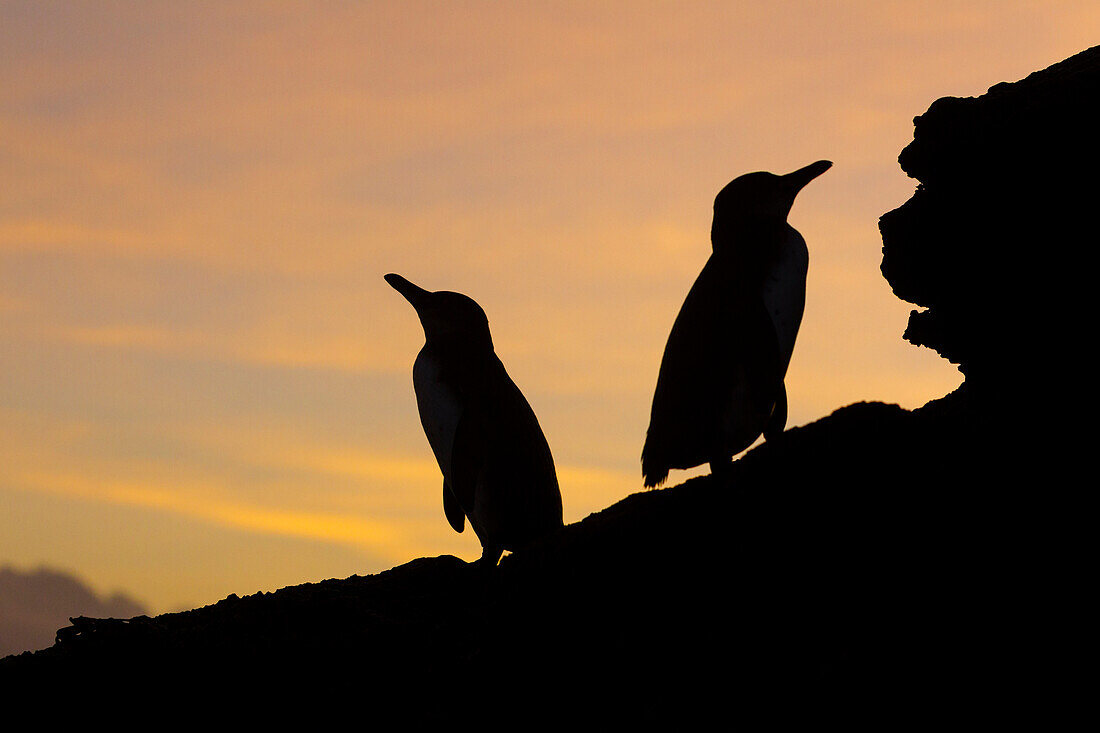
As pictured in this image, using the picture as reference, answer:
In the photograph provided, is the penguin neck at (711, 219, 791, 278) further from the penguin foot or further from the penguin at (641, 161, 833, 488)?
the penguin foot

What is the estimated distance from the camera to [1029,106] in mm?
7504

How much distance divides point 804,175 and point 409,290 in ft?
11.0

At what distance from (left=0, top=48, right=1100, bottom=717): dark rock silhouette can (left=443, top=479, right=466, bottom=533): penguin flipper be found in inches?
69.3

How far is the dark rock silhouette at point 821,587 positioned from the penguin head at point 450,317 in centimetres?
205

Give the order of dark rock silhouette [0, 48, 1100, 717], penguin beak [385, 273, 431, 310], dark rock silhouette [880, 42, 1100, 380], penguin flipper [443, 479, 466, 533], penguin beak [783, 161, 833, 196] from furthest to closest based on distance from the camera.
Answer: penguin flipper [443, 479, 466, 533]
penguin beak [385, 273, 431, 310]
penguin beak [783, 161, 833, 196]
dark rock silhouette [880, 42, 1100, 380]
dark rock silhouette [0, 48, 1100, 717]

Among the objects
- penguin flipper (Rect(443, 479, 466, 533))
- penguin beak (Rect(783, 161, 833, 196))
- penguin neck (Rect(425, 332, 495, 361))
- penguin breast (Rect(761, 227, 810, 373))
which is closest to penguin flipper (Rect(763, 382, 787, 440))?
penguin breast (Rect(761, 227, 810, 373))

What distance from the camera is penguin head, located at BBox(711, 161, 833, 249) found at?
8.84 metres

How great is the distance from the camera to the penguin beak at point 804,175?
29.4 feet

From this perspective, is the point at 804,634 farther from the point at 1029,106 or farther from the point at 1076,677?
the point at 1029,106

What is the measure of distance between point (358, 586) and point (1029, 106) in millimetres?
5323

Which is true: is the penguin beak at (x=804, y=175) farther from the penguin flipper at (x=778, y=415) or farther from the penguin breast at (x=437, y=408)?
the penguin breast at (x=437, y=408)

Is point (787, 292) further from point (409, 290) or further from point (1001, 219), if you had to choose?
point (409, 290)

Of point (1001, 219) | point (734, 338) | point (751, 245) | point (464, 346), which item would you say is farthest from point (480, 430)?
point (1001, 219)

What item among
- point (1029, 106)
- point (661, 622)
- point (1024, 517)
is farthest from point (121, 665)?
point (1029, 106)
